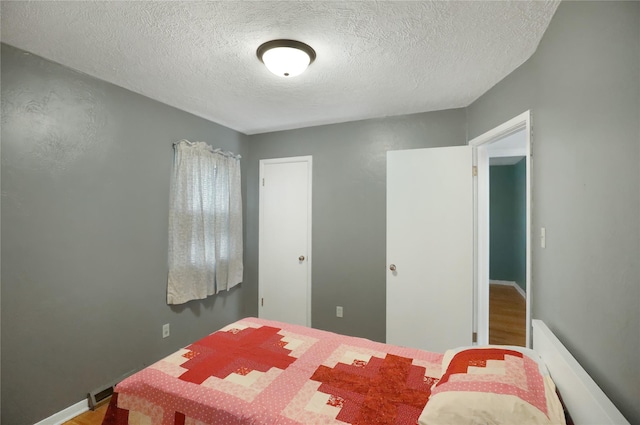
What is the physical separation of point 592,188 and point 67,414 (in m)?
3.20

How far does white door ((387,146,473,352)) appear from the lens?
2.42 metres

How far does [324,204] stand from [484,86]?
179 centimetres

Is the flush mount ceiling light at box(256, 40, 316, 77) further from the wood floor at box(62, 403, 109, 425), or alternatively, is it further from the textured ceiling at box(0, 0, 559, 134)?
the wood floor at box(62, 403, 109, 425)

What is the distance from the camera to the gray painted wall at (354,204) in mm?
2738

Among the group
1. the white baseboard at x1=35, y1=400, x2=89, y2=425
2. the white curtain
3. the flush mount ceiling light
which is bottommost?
the white baseboard at x1=35, y1=400, x2=89, y2=425

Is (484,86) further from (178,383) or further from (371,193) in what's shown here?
(178,383)

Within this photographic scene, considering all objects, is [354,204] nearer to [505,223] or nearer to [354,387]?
[354,387]

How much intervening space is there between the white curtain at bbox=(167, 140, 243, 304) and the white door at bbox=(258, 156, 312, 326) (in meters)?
0.32

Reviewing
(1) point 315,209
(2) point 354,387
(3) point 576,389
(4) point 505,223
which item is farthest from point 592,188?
(4) point 505,223

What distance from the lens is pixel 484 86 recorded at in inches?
83.9

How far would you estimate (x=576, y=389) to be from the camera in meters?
0.94

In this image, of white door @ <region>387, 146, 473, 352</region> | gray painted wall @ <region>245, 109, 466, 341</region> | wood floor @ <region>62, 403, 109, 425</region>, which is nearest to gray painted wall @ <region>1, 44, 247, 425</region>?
wood floor @ <region>62, 403, 109, 425</region>

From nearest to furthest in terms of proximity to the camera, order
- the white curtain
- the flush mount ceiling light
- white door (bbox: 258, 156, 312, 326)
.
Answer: the flush mount ceiling light → the white curtain → white door (bbox: 258, 156, 312, 326)

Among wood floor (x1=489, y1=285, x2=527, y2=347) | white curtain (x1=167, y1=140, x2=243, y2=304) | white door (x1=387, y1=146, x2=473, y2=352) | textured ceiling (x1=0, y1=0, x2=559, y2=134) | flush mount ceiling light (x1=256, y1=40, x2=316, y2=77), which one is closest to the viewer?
textured ceiling (x1=0, y1=0, x2=559, y2=134)
